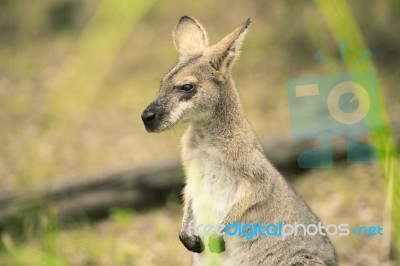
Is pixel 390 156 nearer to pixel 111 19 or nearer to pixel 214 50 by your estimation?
pixel 111 19

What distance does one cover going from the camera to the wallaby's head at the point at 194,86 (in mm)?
2991

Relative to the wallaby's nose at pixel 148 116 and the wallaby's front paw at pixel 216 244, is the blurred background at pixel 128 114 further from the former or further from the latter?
the wallaby's front paw at pixel 216 244

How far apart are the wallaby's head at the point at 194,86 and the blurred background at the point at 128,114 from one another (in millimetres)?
555

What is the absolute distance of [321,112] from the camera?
6.88 meters

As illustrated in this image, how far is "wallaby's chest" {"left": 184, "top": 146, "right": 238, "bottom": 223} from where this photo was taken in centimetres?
317

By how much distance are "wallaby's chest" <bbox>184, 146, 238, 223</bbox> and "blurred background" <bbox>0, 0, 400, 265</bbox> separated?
530mm

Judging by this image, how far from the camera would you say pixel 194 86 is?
3.15 meters

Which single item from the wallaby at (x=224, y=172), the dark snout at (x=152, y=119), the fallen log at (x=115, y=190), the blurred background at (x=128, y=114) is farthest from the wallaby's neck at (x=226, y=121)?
the fallen log at (x=115, y=190)

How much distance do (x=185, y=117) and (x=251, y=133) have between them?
1.48 ft
